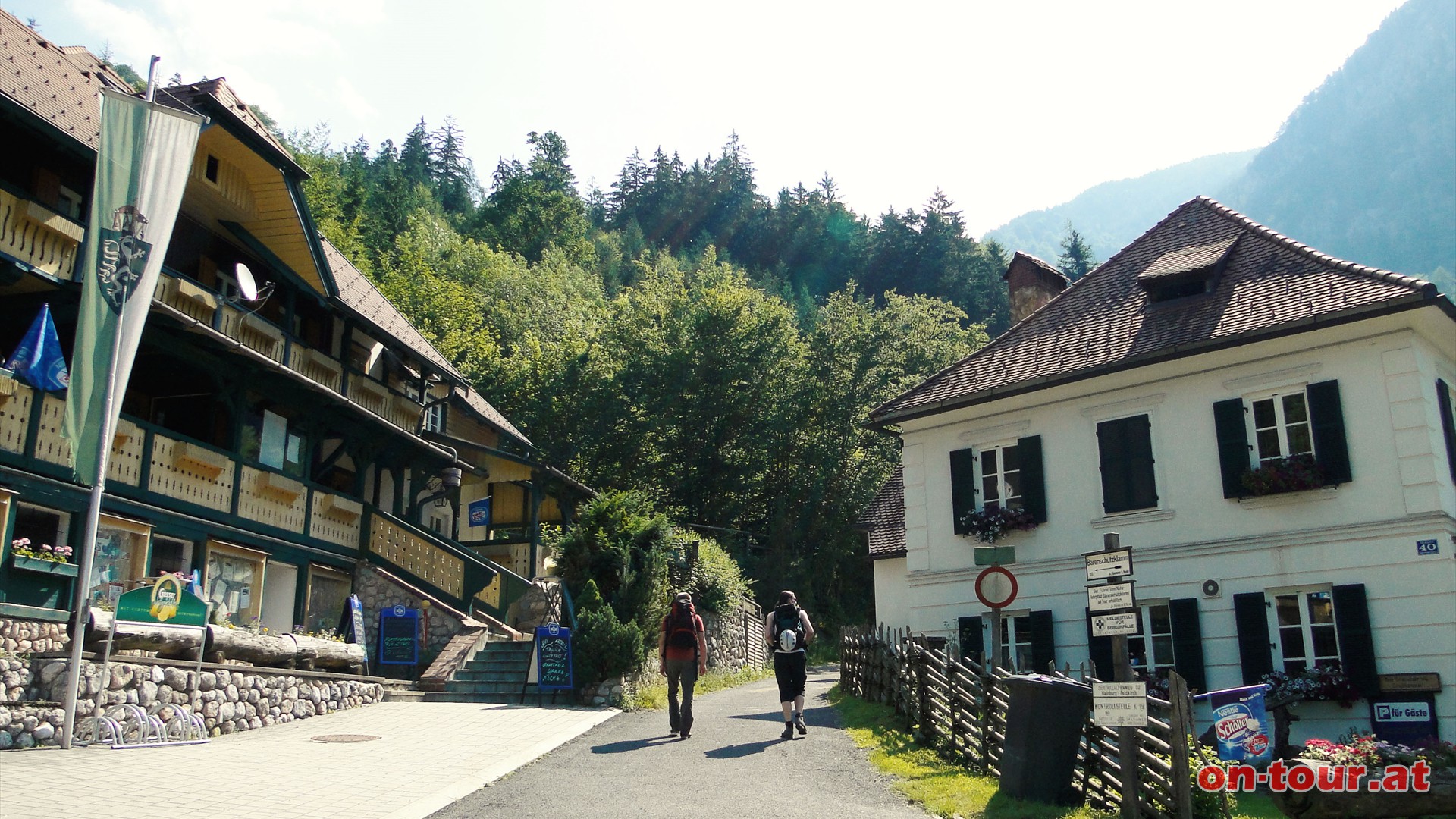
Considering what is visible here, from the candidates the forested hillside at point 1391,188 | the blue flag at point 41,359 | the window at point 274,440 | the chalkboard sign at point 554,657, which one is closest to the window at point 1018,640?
the chalkboard sign at point 554,657

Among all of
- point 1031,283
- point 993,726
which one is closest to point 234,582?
point 993,726

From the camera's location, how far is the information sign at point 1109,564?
28.0 ft

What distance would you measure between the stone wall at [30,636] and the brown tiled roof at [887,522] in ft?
51.7

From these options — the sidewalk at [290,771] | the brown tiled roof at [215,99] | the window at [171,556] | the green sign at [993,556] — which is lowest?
the sidewalk at [290,771]

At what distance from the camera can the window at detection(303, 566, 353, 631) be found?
20234mm

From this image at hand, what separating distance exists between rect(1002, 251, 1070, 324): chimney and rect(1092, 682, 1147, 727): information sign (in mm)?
18999

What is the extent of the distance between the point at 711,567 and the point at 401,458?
7.79 meters

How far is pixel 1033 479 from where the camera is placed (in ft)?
63.5

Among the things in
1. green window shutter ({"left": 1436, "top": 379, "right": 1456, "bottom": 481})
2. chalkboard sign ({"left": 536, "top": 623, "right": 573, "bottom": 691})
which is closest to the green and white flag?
chalkboard sign ({"left": 536, "top": 623, "right": 573, "bottom": 691})

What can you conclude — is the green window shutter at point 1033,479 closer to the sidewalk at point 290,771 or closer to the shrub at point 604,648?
the shrub at point 604,648

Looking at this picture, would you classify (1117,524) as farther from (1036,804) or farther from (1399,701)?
(1036,804)

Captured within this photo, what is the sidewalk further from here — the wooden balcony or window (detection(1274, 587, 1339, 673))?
window (detection(1274, 587, 1339, 673))

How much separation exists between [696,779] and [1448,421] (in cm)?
1343

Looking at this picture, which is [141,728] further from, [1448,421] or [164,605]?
[1448,421]
